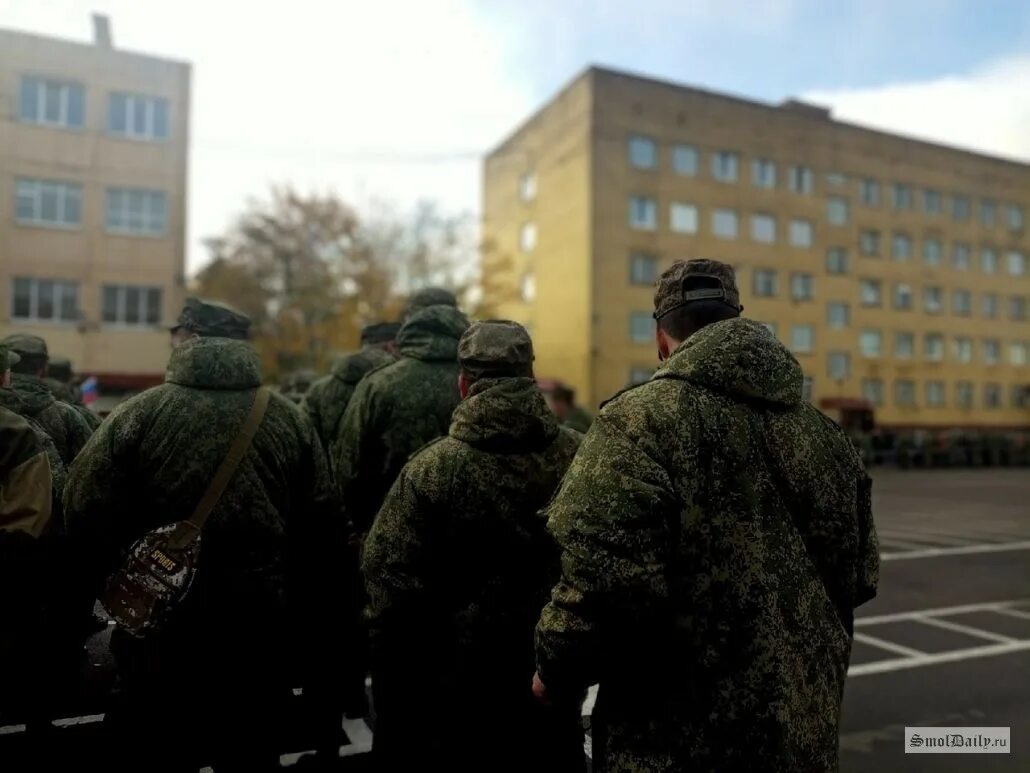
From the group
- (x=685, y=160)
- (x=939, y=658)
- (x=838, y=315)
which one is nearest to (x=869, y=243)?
(x=838, y=315)

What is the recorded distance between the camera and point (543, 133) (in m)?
41.8

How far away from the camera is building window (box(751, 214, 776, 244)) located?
1634 inches

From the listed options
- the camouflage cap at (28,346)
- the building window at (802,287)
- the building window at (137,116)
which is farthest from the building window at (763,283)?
the camouflage cap at (28,346)

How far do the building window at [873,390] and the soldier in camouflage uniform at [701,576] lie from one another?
46088 mm

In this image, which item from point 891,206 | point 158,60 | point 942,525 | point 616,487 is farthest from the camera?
point 891,206

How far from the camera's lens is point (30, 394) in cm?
416

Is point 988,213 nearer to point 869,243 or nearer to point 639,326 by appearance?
point 869,243

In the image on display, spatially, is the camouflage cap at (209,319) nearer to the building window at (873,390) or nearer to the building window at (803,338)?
the building window at (803,338)

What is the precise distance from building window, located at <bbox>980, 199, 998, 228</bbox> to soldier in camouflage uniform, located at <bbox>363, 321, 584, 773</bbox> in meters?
55.8

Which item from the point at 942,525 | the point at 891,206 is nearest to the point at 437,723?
the point at 942,525

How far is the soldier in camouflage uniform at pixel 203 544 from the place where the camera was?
9.48ft

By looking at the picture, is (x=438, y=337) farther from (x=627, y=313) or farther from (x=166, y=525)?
(x=627, y=313)

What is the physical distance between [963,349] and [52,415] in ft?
175

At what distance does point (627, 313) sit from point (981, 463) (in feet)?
63.7
